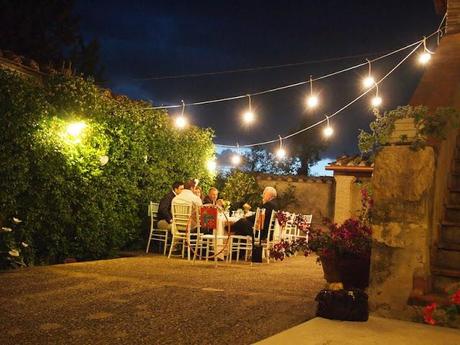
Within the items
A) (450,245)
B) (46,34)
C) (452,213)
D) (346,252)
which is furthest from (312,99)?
(46,34)

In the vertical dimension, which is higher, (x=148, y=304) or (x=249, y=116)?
(x=249, y=116)

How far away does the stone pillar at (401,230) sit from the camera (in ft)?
13.6

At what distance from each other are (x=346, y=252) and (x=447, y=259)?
894 mm

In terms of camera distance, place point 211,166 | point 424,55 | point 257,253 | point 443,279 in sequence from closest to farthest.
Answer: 1. point 443,279
2. point 257,253
3. point 424,55
4. point 211,166

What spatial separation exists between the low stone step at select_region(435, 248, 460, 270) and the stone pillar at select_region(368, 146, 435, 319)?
13.8 inches

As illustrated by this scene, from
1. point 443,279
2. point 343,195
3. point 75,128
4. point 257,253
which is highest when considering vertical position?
point 75,128

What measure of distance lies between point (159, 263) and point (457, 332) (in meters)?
4.66

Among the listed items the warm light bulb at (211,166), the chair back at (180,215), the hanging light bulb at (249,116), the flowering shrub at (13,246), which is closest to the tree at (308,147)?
the warm light bulb at (211,166)

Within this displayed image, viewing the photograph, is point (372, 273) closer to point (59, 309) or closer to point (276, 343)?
point (276, 343)

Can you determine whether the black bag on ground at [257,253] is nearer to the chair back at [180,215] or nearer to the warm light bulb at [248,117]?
the chair back at [180,215]

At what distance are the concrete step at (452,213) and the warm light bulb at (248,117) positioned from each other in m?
Answer: 6.79

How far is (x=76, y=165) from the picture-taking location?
25.0ft

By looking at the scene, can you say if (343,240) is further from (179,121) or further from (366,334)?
(179,121)

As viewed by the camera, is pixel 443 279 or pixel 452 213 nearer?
pixel 443 279
